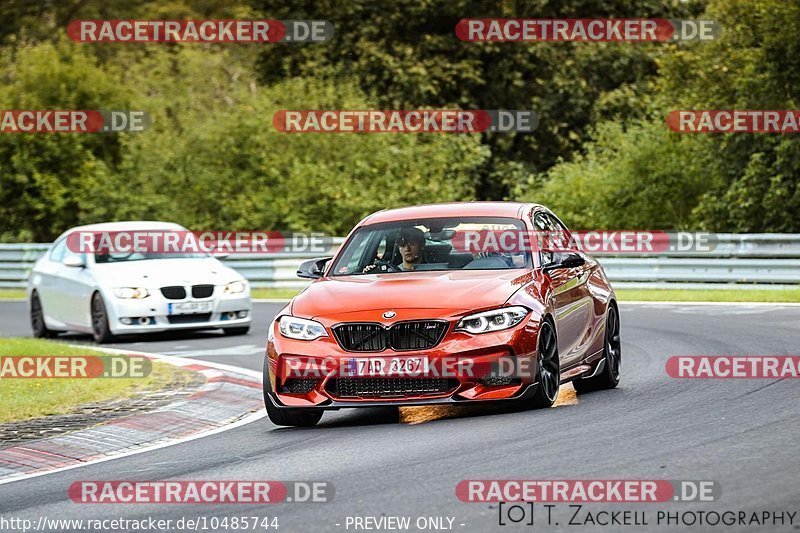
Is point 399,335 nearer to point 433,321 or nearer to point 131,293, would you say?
point 433,321

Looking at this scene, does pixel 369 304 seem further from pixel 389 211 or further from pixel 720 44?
pixel 720 44

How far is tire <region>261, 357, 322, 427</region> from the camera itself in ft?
35.4

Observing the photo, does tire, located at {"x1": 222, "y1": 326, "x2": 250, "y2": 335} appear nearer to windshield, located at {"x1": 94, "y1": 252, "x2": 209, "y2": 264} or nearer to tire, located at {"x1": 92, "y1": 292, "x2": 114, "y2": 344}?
windshield, located at {"x1": 94, "y1": 252, "x2": 209, "y2": 264}

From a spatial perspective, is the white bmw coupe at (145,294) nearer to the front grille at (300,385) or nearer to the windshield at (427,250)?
the windshield at (427,250)

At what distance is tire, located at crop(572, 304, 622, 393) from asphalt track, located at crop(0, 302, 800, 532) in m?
0.17

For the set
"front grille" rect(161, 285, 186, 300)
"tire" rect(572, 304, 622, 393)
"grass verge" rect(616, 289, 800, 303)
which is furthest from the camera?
"grass verge" rect(616, 289, 800, 303)

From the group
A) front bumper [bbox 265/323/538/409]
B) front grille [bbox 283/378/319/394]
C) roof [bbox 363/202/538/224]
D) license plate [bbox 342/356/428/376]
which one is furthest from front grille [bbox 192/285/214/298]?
license plate [bbox 342/356/428/376]

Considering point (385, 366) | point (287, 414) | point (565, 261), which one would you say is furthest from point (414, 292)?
point (565, 261)

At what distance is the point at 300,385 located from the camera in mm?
10562

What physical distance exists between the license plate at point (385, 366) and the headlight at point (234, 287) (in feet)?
31.0

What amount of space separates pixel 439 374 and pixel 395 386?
0.32 meters

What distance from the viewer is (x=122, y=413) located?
12.2m

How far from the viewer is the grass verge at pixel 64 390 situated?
12312mm

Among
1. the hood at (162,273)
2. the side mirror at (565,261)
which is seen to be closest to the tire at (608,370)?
the side mirror at (565,261)
